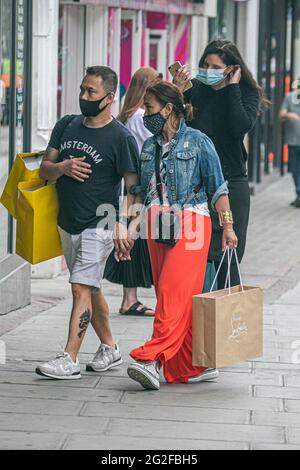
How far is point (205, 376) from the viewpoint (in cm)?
763

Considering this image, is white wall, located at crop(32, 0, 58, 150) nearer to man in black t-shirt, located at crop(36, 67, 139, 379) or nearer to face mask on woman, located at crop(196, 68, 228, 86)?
face mask on woman, located at crop(196, 68, 228, 86)

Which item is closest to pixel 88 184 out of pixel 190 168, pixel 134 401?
pixel 190 168

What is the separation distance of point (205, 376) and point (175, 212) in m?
1.03

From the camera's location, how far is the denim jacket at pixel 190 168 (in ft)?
24.0

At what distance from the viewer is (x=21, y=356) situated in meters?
8.16

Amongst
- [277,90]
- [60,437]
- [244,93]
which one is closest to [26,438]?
[60,437]

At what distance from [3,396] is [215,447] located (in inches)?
58.4

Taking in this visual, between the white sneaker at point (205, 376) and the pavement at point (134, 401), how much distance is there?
5 cm

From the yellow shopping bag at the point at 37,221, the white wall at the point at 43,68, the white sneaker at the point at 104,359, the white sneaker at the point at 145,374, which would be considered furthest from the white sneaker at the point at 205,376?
the white wall at the point at 43,68

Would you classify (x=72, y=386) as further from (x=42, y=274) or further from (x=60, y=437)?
(x=42, y=274)

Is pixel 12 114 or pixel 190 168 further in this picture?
pixel 12 114

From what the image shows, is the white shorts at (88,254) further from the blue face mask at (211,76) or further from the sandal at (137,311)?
the sandal at (137,311)

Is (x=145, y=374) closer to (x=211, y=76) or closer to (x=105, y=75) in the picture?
(x=105, y=75)
